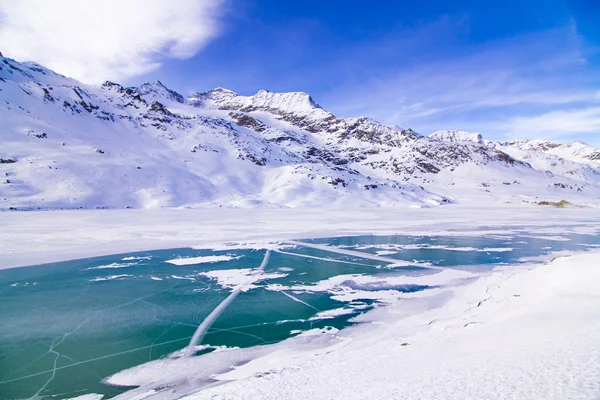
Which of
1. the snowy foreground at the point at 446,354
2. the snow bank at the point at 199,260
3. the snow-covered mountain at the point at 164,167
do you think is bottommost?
the snowy foreground at the point at 446,354

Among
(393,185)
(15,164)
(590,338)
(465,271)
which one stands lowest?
(465,271)

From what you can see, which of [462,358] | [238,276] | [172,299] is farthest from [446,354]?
[238,276]

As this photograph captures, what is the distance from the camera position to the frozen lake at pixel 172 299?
774cm

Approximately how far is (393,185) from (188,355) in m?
86.3

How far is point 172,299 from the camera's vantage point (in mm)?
12211

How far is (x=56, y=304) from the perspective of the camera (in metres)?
→ 11.6

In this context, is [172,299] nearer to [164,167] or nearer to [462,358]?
[462,358]

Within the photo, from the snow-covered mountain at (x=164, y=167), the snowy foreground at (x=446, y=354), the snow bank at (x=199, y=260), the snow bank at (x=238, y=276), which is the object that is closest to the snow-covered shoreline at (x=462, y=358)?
the snowy foreground at (x=446, y=354)

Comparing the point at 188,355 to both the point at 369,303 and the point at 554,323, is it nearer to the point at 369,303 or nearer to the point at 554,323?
the point at 369,303

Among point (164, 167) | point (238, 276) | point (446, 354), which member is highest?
point (164, 167)

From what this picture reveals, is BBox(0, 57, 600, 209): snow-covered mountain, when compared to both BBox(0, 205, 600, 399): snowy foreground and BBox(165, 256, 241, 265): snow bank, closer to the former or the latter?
BBox(165, 256, 241, 265): snow bank

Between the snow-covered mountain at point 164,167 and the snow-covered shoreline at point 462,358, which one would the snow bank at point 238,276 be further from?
the snow-covered mountain at point 164,167

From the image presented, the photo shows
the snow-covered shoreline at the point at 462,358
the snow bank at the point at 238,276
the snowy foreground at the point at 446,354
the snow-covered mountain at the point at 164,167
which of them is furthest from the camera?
the snow-covered mountain at the point at 164,167

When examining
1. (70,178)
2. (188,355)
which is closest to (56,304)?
(188,355)
